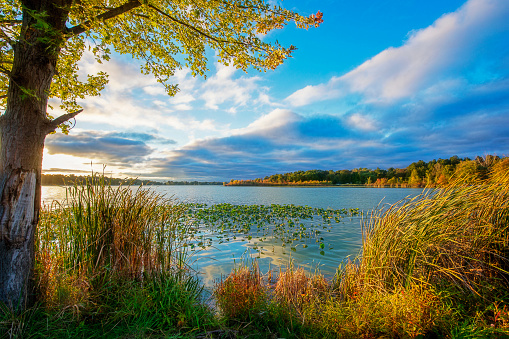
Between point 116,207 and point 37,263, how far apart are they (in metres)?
1.37

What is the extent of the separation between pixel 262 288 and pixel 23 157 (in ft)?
14.8

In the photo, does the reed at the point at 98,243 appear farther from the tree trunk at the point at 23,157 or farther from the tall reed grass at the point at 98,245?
the tree trunk at the point at 23,157

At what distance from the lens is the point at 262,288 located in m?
4.64

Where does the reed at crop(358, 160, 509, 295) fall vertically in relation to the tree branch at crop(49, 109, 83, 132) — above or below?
below

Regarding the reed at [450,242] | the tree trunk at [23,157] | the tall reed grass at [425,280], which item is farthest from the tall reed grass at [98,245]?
the reed at [450,242]

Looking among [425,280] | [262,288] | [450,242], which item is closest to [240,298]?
[262,288]

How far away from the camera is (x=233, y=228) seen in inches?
508

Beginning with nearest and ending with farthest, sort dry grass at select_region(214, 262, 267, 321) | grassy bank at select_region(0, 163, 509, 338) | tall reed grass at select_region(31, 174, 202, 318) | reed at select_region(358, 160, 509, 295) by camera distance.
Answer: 1. grassy bank at select_region(0, 163, 509, 338)
2. tall reed grass at select_region(31, 174, 202, 318)
3. reed at select_region(358, 160, 509, 295)
4. dry grass at select_region(214, 262, 267, 321)

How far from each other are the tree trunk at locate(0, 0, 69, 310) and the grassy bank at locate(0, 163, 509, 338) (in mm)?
316

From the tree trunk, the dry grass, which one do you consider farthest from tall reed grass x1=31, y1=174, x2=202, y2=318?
the dry grass

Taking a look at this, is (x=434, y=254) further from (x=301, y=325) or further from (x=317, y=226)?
(x=317, y=226)

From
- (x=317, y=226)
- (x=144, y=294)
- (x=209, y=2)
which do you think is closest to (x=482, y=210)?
(x=144, y=294)

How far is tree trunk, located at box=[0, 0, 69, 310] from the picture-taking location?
10.6 ft

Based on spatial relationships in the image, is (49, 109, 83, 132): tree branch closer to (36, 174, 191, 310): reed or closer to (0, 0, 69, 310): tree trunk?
(0, 0, 69, 310): tree trunk
